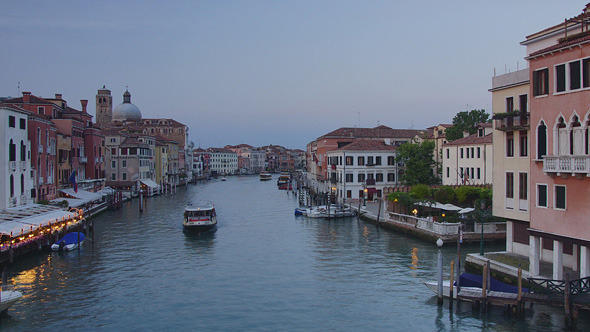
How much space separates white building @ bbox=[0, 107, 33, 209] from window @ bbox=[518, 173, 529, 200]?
22585 millimetres

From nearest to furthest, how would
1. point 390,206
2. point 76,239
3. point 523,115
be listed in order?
point 523,115 → point 76,239 → point 390,206

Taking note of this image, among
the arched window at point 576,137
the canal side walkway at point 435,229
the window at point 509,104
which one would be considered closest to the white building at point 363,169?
the canal side walkway at point 435,229

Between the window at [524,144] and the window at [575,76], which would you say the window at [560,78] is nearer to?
the window at [575,76]

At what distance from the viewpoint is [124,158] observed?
52.7m

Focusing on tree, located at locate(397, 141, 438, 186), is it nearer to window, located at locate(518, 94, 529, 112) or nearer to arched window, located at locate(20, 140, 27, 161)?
window, located at locate(518, 94, 529, 112)

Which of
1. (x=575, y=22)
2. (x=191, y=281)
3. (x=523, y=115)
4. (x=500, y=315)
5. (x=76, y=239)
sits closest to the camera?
(x=500, y=315)

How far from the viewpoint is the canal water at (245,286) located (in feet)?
40.8

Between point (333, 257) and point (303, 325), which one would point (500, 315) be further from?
point (333, 257)

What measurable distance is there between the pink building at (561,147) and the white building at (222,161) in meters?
114

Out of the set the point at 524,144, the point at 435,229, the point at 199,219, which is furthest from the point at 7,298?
the point at 435,229

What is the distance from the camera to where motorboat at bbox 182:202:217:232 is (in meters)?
26.5

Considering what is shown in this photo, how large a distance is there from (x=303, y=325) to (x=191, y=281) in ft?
18.0

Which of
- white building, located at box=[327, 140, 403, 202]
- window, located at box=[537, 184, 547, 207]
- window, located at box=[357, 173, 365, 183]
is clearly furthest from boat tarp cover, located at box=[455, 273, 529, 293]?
window, located at box=[357, 173, 365, 183]

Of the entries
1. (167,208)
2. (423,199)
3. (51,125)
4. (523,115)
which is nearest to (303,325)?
(523,115)
